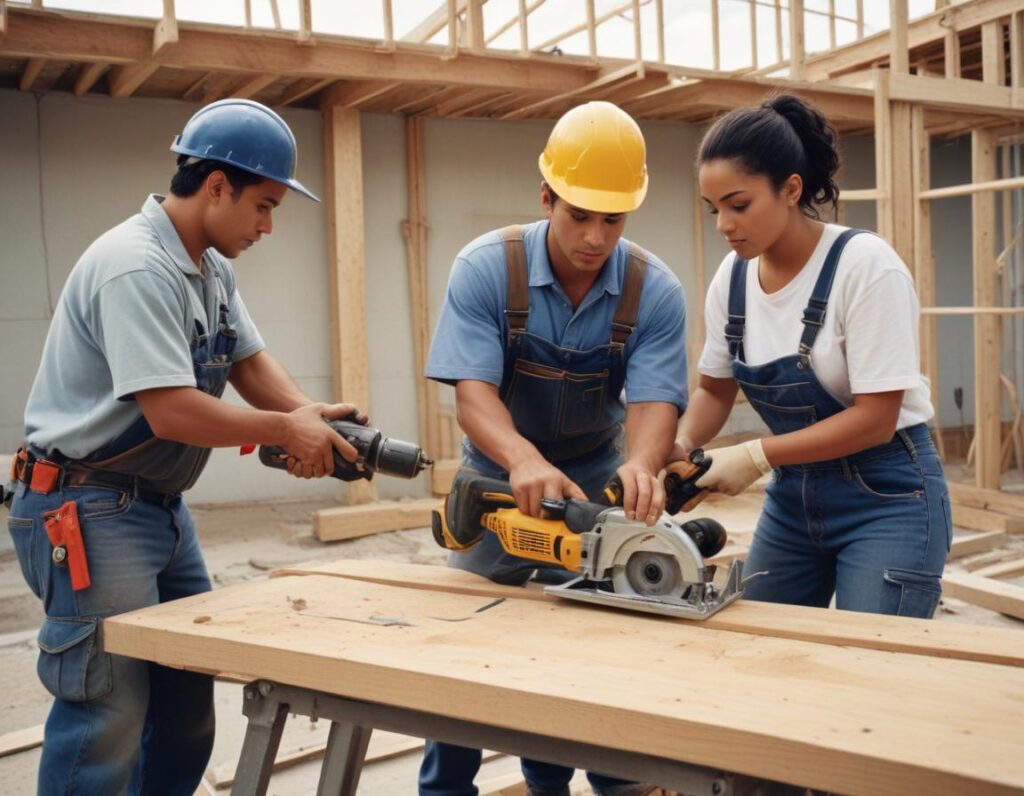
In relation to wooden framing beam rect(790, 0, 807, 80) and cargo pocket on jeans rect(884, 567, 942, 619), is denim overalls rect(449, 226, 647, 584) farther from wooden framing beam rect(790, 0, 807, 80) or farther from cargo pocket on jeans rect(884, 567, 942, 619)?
wooden framing beam rect(790, 0, 807, 80)

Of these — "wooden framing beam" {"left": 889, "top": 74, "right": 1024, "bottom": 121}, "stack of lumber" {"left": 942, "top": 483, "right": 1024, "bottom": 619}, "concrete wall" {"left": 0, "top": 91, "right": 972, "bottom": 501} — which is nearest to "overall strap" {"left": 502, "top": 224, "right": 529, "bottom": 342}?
"stack of lumber" {"left": 942, "top": 483, "right": 1024, "bottom": 619}

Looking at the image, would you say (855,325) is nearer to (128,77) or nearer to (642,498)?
(642,498)

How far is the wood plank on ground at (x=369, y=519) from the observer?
6953 millimetres

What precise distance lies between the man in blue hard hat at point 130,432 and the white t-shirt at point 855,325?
1.04 meters

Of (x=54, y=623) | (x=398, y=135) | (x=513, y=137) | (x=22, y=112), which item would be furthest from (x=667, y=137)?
(x=54, y=623)

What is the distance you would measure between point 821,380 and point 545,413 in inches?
28.8

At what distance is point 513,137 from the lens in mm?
8398

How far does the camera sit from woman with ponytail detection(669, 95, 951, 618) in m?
2.21

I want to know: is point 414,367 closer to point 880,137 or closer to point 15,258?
point 15,258

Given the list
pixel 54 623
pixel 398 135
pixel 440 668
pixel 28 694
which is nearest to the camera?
pixel 440 668

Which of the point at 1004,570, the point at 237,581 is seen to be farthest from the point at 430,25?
the point at 1004,570

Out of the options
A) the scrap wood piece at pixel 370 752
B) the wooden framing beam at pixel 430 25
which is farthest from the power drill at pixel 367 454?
the wooden framing beam at pixel 430 25

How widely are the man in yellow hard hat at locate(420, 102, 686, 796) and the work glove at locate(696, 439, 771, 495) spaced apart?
0.13m

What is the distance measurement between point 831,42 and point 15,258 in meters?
7.05
